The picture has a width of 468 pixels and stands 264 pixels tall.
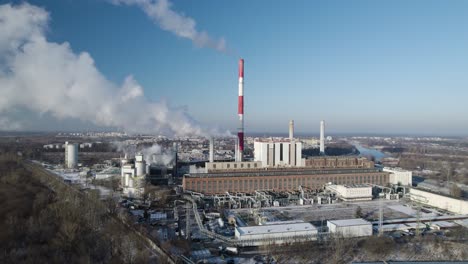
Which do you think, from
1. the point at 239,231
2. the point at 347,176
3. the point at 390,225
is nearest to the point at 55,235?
the point at 239,231

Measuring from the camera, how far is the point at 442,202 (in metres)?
13.5

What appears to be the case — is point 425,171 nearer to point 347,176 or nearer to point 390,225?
point 347,176

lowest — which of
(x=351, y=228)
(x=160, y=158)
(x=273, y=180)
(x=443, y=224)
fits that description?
(x=443, y=224)

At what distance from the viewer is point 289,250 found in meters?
8.53

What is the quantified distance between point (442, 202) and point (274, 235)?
8151 millimetres

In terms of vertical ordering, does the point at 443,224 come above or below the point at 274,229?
below

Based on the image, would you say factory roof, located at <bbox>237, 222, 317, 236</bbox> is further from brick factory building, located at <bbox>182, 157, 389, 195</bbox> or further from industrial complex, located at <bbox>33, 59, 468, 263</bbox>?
brick factory building, located at <bbox>182, 157, 389, 195</bbox>

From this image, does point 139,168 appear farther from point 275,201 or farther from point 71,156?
point 71,156

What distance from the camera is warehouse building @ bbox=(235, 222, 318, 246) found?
9180 mm

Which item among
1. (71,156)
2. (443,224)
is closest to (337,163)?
(443,224)

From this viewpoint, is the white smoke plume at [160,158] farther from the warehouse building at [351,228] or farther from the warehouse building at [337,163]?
the warehouse building at [351,228]

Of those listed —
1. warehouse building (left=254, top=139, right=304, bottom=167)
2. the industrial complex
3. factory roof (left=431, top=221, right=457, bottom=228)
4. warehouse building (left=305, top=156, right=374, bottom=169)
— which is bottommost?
factory roof (left=431, top=221, right=457, bottom=228)

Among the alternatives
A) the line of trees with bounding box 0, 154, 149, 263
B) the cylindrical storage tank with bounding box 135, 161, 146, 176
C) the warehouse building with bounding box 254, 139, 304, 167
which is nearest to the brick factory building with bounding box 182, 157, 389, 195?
the warehouse building with bounding box 254, 139, 304, 167

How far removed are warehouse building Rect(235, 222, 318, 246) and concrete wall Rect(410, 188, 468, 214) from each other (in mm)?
6862
